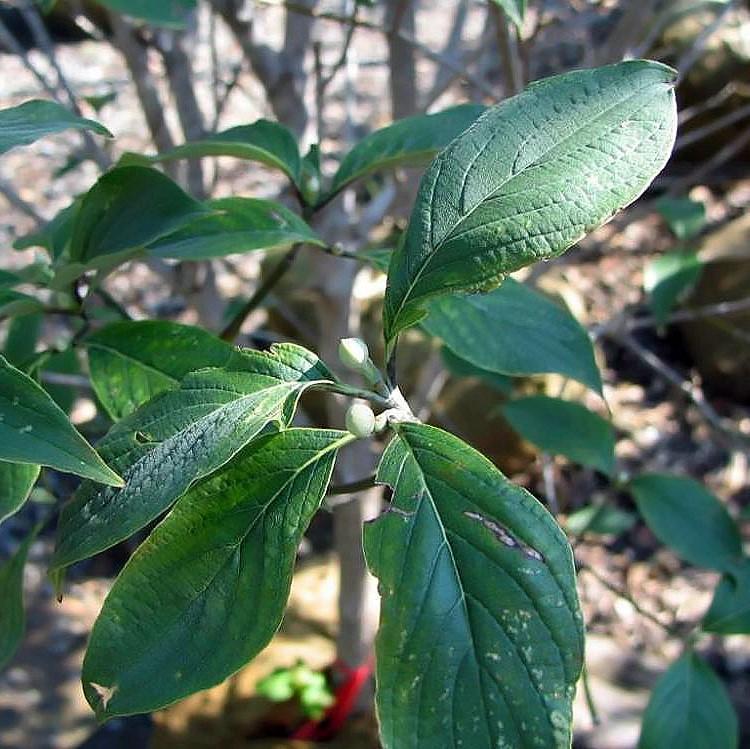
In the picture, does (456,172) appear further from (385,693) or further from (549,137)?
(385,693)

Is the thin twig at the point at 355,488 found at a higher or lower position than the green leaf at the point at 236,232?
lower

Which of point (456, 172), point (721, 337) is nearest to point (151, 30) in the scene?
point (456, 172)

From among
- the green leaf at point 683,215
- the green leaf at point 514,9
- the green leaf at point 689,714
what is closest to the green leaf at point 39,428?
the green leaf at point 514,9

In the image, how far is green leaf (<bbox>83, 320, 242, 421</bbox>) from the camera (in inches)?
26.9

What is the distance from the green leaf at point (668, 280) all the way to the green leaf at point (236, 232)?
2.71 ft

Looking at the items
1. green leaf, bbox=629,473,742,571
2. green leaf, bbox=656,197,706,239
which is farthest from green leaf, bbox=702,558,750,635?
green leaf, bbox=656,197,706,239

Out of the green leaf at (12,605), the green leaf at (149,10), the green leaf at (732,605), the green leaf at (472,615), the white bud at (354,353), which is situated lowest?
the green leaf at (732,605)

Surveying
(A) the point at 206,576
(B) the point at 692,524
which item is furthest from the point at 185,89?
(A) the point at 206,576

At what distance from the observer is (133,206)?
708 mm

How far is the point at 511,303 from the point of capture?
81 centimetres

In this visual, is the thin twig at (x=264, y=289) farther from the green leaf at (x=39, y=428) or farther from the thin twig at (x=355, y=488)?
the green leaf at (x=39, y=428)

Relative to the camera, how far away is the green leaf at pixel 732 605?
41.4 inches

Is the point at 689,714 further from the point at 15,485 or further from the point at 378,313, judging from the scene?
the point at 378,313

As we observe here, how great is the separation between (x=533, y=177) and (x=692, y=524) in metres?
0.86
